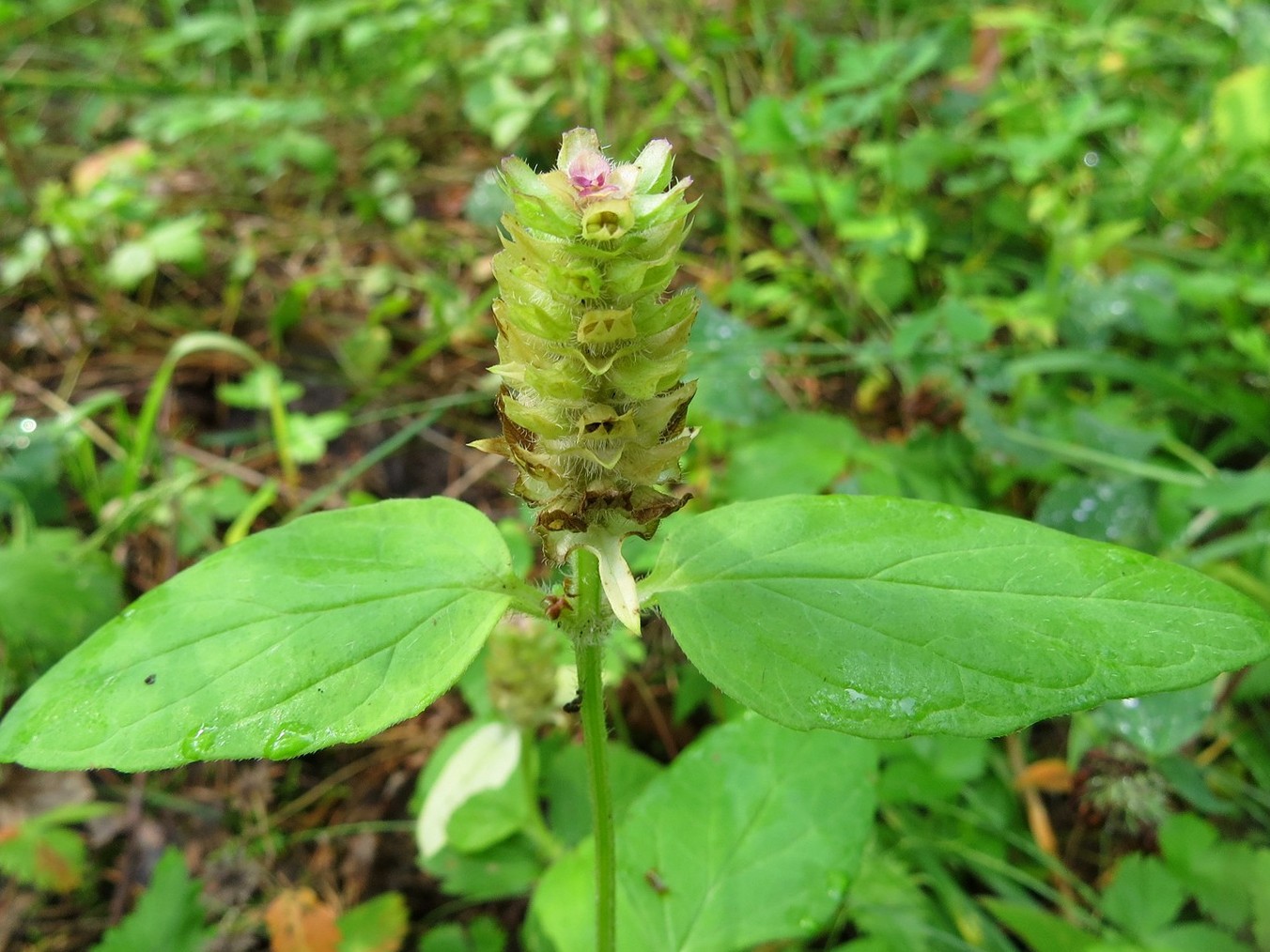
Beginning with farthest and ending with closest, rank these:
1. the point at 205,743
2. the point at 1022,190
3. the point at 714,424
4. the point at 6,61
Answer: the point at 6,61, the point at 1022,190, the point at 714,424, the point at 205,743

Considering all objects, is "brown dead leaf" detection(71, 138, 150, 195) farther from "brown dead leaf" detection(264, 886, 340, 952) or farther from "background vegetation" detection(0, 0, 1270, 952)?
"brown dead leaf" detection(264, 886, 340, 952)

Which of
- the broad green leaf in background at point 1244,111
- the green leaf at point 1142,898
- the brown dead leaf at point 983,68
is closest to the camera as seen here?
the green leaf at point 1142,898

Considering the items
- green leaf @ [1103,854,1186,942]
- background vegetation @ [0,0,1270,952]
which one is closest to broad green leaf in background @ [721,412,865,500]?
background vegetation @ [0,0,1270,952]

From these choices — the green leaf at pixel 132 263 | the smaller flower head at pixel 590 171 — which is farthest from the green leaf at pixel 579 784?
the green leaf at pixel 132 263

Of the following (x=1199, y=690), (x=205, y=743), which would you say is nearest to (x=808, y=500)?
(x=205, y=743)

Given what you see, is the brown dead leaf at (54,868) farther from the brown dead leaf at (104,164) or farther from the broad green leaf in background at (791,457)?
the brown dead leaf at (104,164)

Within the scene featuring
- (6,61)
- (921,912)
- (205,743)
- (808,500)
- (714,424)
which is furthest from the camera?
(6,61)

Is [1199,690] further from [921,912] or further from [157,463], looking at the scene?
[157,463]

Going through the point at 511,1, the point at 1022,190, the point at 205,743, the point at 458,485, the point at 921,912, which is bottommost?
the point at 921,912
